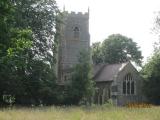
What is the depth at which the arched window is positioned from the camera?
56.8m

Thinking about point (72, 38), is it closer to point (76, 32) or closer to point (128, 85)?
point (76, 32)

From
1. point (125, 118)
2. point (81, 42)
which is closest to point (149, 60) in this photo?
point (81, 42)

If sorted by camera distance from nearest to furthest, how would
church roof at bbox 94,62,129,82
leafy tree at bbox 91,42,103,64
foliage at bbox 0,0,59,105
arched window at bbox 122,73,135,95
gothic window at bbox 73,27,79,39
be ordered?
foliage at bbox 0,0,59,105 → arched window at bbox 122,73,135,95 → church roof at bbox 94,62,129,82 → gothic window at bbox 73,27,79,39 → leafy tree at bbox 91,42,103,64

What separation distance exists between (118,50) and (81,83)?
31434 millimetres

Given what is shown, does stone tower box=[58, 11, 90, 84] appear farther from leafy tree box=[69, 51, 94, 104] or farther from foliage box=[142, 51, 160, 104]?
leafy tree box=[69, 51, 94, 104]

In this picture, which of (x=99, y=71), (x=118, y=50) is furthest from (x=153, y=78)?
(x=118, y=50)

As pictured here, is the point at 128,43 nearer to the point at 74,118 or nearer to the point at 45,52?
the point at 45,52

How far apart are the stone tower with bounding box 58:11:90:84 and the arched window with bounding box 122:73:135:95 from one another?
349 inches

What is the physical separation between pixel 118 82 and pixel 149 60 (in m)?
5.08

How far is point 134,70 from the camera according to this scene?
57531 mm

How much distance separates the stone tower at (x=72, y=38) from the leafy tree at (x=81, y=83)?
51.7ft

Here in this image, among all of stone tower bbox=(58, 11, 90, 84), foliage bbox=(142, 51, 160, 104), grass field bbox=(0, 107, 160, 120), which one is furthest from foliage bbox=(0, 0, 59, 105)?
grass field bbox=(0, 107, 160, 120)

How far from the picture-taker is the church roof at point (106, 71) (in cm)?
5725

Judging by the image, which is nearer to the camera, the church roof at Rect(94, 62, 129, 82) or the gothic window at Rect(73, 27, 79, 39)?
the church roof at Rect(94, 62, 129, 82)
